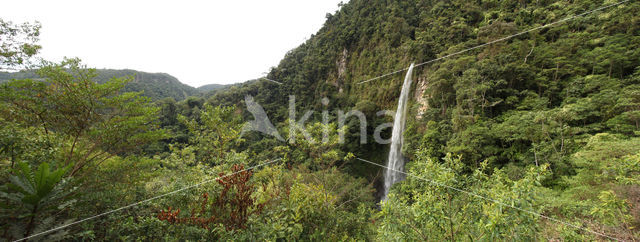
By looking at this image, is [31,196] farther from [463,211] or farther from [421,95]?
[421,95]

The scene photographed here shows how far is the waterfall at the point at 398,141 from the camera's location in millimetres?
13000

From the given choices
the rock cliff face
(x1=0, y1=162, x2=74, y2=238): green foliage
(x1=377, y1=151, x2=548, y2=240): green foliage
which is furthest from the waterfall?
(x1=0, y1=162, x2=74, y2=238): green foliage

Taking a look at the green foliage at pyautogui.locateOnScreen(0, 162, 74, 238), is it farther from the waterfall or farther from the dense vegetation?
the waterfall

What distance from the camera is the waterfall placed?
13.0 meters

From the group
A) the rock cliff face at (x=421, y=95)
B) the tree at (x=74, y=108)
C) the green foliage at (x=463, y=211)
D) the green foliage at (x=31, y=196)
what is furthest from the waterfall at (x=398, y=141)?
the green foliage at (x=31, y=196)

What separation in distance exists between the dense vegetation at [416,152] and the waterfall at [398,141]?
66 centimetres

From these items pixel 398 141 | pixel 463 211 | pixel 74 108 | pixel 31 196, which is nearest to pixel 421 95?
pixel 398 141

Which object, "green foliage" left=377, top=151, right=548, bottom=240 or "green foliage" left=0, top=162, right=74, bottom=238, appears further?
"green foliage" left=377, top=151, right=548, bottom=240

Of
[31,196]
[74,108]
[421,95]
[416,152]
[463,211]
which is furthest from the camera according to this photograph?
[421,95]

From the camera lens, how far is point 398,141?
43.5 ft

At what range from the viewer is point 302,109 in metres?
24.8

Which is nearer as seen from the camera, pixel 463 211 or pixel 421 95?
pixel 463 211

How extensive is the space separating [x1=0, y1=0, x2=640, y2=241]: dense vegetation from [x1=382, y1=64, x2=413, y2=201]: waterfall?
663 millimetres

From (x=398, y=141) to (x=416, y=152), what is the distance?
10.0 meters
